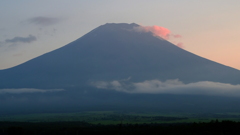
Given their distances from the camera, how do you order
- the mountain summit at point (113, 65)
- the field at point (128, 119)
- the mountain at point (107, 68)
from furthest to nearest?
the mountain summit at point (113, 65) < the mountain at point (107, 68) < the field at point (128, 119)

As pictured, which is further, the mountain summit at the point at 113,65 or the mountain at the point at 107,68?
the mountain summit at the point at 113,65

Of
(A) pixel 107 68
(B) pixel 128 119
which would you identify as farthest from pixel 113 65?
(B) pixel 128 119

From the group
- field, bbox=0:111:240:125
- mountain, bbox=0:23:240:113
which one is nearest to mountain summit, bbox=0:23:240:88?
mountain, bbox=0:23:240:113

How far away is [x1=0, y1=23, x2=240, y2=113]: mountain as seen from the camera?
133 meters

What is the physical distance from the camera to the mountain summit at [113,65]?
136 meters

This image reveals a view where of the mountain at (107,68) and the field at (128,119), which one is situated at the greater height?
the mountain at (107,68)

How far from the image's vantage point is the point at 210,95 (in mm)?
119250

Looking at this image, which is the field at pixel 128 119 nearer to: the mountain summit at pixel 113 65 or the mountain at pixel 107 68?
the mountain at pixel 107 68

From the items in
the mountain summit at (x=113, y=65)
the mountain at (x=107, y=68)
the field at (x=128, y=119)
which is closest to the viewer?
the field at (x=128, y=119)

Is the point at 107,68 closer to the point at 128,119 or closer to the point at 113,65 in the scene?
the point at 113,65

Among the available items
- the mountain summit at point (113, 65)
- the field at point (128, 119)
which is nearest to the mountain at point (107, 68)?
the mountain summit at point (113, 65)

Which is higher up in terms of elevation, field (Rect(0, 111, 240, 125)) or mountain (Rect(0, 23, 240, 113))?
mountain (Rect(0, 23, 240, 113))

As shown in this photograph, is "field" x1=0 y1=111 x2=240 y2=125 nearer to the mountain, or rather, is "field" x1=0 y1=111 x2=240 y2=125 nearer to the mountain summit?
the mountain

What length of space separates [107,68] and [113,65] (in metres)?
2.31
